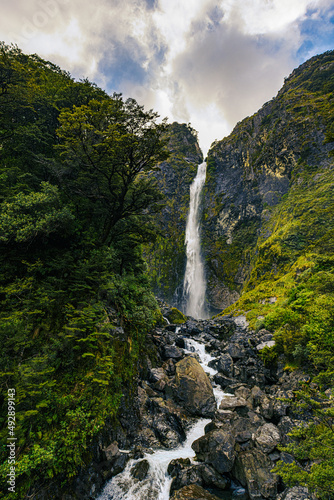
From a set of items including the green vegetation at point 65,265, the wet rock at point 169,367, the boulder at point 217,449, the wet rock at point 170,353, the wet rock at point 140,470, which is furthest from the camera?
the wet rock at point 170,353

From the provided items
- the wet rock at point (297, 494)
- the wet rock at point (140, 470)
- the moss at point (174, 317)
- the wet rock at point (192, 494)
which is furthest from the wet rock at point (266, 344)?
the moss at point (174, 317)

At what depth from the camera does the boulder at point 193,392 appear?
337 inches

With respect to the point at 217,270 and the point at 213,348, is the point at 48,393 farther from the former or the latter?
the point at 217,270

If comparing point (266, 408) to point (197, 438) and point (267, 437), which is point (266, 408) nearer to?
point (267, 437)

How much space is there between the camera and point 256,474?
561cm

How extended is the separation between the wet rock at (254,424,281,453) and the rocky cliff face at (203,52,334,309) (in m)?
21.8

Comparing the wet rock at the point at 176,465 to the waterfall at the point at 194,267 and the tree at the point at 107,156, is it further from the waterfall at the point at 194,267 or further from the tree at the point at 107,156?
the waterfall at the point at 194,267

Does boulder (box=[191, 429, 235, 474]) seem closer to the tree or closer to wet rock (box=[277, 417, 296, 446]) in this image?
wet rock (box=[277, 417, 296, 446])

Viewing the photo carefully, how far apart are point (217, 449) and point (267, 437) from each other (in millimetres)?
1824

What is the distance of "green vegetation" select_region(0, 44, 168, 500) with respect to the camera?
157 inches

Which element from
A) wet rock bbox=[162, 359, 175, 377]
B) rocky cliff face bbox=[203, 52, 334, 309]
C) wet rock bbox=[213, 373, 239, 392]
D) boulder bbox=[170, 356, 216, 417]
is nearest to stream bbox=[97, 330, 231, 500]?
boulder bbox=[170, 356, 216, 417]

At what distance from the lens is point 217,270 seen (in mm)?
46500

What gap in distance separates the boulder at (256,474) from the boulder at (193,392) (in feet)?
8.45

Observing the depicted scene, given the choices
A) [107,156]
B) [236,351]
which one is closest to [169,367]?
[236,351]
